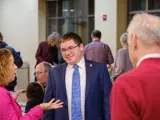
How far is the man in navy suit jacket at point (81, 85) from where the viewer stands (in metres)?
2.63

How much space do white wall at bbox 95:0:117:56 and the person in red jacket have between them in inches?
231

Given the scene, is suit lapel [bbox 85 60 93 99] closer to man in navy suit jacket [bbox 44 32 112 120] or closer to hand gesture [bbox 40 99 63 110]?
man in navy suit jacket [bbox 44 32 112 120]

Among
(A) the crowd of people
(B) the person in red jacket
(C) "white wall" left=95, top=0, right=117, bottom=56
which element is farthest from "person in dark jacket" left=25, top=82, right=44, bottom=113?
(C) "white wall" left=95, top=0, right=117, bottom=56

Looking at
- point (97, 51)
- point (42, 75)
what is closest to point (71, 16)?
point (97, 51)

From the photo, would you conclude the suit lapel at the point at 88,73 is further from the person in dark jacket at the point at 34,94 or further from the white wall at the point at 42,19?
the white wall at the point at 42,19

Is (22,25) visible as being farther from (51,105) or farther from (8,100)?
(8,100)

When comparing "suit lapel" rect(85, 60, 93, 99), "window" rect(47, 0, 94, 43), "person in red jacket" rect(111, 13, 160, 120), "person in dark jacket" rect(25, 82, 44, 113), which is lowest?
"person in dark jacket" rect(25, 82, 44, 113)

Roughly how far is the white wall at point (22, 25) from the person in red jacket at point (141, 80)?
797cm

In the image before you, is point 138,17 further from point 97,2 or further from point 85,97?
point 97,2

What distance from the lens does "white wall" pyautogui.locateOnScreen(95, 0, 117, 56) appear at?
7.37 meters

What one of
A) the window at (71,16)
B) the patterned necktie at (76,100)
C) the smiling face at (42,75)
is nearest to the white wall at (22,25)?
the window at (71,16)

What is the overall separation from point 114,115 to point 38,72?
2.20 metres

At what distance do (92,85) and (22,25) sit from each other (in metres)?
7.32

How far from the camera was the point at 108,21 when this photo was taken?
7484 mm
